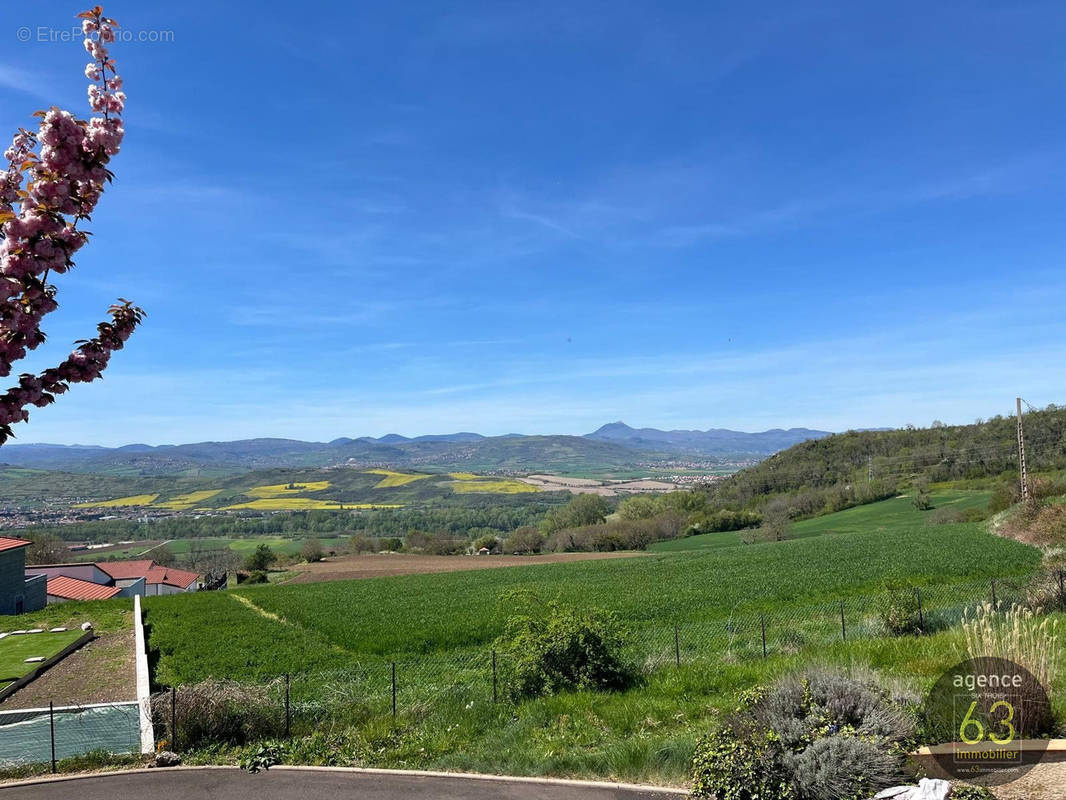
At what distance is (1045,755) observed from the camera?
5949 mm

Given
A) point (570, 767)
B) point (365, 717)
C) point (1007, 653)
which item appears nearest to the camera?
point (1007, 653)

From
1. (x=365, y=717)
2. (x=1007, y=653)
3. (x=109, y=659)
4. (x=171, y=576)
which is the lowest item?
(x=171, y=576)

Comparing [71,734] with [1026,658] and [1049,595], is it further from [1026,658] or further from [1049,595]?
[1049,595]

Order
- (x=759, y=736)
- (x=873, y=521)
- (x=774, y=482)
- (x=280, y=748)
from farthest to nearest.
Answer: (x=774, y=482) < (x=873, y=521) < (x=280, y=748) < (x=759, y=736)

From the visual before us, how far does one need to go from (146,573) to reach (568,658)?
65.7 metres

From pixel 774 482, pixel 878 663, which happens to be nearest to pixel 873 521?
pixel 774 482

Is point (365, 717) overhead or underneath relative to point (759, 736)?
underneath

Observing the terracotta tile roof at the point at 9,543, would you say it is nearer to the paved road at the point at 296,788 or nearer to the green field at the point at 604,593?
the green field at the point at 604,593

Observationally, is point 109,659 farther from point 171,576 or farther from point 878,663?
point 171,576

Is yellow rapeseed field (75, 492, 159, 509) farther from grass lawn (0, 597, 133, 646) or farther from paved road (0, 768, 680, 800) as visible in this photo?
paved road (0, 768, 680, 800)

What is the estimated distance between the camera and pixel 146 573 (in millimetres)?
Answer: 63500

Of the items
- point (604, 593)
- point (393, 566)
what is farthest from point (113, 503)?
point (604, 593)

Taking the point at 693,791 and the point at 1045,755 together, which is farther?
the point at 693,791

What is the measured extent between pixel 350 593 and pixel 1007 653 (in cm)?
4111
